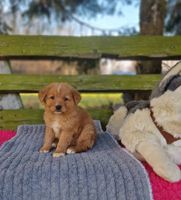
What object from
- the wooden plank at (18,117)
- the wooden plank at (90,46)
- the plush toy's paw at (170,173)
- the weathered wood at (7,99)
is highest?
the wooden plank at (90,46)

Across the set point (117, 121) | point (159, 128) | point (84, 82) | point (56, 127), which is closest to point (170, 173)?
point (159, 128)

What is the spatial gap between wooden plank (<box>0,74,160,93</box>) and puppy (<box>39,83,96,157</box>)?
0.72m

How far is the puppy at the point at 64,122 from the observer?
1875mm

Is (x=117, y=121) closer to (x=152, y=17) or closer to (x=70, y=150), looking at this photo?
(x=70, y=150)

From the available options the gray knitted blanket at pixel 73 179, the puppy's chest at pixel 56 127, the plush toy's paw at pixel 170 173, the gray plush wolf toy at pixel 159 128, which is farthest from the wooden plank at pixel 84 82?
the plush toy's paw at pixel 170 173

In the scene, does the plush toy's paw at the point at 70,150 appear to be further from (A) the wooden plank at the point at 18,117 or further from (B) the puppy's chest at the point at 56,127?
(A) the wooden plank at the point at 18,117

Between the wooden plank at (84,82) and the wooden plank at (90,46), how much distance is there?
0.15 metres

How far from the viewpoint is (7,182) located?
1.54m

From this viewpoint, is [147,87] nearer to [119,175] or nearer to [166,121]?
[166,121]

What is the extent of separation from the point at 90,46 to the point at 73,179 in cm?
135

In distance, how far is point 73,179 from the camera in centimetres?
155

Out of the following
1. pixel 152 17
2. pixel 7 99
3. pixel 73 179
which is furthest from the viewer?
pixel 152 17

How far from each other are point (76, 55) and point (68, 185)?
1363 millimetres

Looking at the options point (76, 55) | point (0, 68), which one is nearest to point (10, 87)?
point (0, 68)
